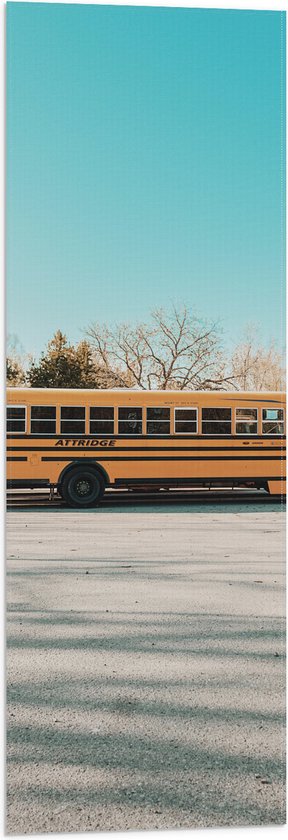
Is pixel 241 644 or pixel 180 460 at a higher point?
pixel 180 460

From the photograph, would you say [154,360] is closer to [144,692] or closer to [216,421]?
[144,692]

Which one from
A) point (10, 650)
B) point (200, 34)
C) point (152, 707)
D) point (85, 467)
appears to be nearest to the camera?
point (200, 34)

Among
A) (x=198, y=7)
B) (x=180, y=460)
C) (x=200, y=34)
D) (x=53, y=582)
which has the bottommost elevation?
(x=53, y=582)

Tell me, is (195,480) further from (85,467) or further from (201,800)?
(201,800)

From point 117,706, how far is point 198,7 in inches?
74.6

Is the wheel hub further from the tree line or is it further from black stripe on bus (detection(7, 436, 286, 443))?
the tree line

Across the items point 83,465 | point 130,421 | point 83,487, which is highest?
point 130,421

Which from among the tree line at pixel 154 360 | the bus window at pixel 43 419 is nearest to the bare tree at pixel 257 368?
the tree line at pixel 154 360

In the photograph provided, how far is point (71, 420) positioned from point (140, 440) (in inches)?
34.4

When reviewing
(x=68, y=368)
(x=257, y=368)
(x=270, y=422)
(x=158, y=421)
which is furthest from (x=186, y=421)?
(x=257, y=368)

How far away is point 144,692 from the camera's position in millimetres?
2361

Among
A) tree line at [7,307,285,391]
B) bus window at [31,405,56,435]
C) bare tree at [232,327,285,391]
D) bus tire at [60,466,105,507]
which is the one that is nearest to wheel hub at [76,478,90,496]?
bus tire at [60,466,105,507]

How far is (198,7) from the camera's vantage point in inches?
61.3

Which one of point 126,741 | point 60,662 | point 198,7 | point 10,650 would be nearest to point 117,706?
point 126,741
